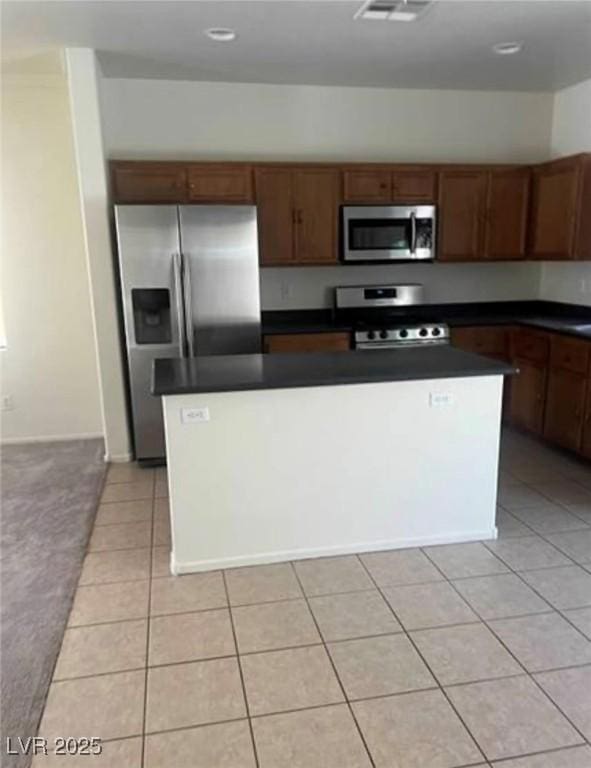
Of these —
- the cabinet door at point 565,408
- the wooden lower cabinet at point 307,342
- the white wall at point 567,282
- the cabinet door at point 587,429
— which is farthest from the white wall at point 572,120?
the wooden lower cabinet at point 307,342

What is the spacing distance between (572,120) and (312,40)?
99.1 inches

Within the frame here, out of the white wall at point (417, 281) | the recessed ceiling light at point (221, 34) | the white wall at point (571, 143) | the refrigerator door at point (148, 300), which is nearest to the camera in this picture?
the recessed ceiling light at point (221, 34)

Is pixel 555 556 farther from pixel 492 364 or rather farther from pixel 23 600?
pixel 23 600

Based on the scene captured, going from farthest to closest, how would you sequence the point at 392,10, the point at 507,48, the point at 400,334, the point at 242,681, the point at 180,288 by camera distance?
the point at 400,334
the point at 180,288
the point at 507,48
the point at 392,10
the point at 242,681

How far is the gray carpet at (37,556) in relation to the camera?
6.81 ft

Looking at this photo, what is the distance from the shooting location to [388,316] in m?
5.02

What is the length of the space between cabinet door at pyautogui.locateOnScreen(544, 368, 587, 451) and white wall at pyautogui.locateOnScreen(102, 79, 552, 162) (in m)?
2.07

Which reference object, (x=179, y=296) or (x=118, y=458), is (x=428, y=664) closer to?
(x=179, y=296)

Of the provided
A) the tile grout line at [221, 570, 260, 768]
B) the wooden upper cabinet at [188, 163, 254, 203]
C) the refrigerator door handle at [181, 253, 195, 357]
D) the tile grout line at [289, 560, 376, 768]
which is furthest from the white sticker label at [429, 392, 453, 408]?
the wooden upper cabinet at [188, 163, 254, 203]

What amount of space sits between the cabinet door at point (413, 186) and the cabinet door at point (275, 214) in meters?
0.85

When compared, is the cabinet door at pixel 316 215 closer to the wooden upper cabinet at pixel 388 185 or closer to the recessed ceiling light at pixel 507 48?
the wooden upper cabinet at pixel 388 185

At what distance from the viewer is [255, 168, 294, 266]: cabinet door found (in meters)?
4.47

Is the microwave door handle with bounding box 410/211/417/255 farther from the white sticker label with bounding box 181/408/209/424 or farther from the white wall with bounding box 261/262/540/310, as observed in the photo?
the white sticker label with bounding box 181/408/209/424

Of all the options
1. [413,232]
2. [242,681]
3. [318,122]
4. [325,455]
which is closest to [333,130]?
[318,122]
